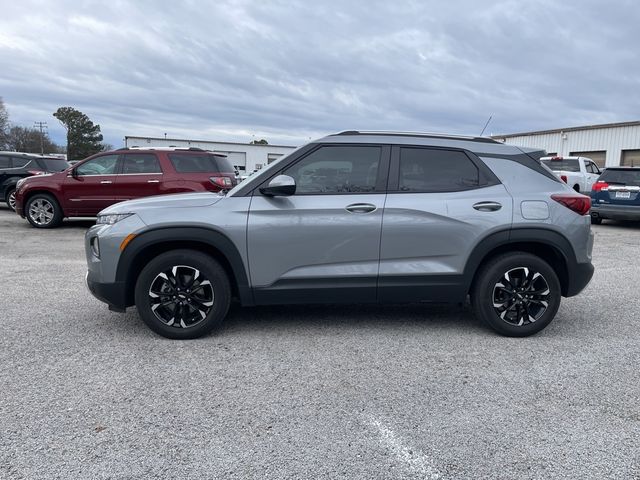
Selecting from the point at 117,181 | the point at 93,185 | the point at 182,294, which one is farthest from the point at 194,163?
the point at 182,294

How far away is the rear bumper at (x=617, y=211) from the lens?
40.3 ft

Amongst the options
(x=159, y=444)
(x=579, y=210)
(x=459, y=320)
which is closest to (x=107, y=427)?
(x=159, y=444)

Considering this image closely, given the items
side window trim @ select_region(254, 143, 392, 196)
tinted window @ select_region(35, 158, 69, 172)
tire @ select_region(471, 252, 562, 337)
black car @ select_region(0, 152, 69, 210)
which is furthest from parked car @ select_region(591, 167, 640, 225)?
black car @ select_region(0, 152, 69, 210)

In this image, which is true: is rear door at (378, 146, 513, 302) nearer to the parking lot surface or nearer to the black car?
the parking lot surface

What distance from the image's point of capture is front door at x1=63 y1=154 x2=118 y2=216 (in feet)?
34.7

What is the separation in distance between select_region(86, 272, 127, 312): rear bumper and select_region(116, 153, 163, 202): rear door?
20.7 feet

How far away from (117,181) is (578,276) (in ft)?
29.4

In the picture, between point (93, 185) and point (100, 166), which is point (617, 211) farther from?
point (93, 185)

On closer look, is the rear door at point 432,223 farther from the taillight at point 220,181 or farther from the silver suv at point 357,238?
the taillight at point 220,181

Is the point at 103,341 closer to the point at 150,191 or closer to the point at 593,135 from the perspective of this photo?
the point at 150,191

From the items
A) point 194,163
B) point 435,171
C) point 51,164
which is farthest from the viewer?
point 51,164

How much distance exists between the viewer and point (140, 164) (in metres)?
10.5

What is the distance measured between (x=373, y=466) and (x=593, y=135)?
90.6ft

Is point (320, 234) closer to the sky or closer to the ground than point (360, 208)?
closer to the ground
